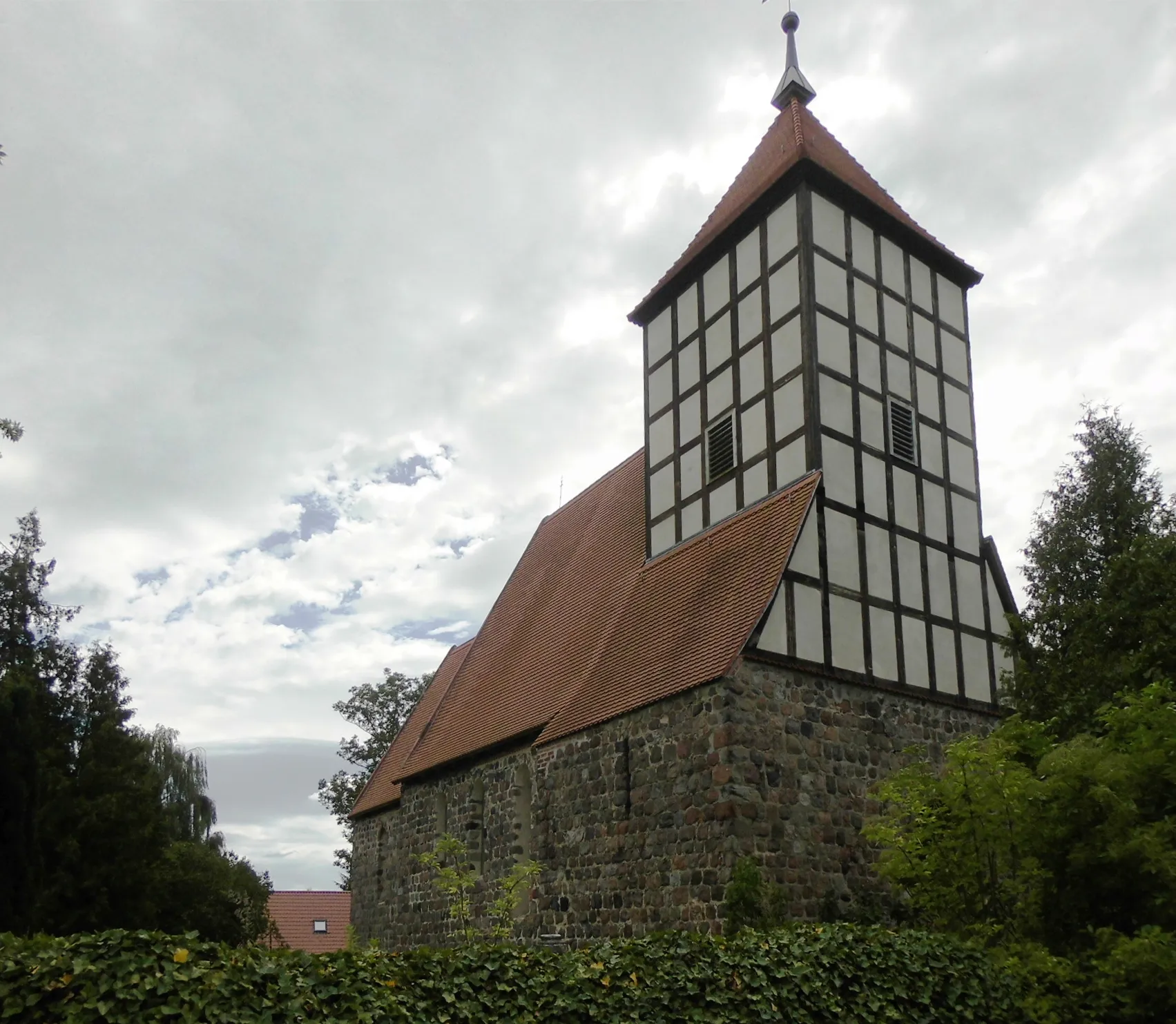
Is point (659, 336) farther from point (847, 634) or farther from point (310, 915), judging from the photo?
point (310, 915)

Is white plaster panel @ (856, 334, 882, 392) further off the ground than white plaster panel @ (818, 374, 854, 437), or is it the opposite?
white plaster panel @ (856, 334, 882, 392)

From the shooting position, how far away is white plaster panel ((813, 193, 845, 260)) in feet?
52.7

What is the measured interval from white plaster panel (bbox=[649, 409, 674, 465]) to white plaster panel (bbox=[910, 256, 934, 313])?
389cm

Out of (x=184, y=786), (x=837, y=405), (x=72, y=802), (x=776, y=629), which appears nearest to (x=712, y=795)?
(x=776, y=629)

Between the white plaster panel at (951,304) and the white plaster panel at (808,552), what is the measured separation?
4954mm

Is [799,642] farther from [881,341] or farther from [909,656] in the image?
[881,341]

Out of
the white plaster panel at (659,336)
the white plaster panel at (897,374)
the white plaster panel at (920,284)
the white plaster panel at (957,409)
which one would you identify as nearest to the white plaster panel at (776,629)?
the white plaster panel at (897,374)

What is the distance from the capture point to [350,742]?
3656cm

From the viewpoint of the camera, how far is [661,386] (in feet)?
59.9

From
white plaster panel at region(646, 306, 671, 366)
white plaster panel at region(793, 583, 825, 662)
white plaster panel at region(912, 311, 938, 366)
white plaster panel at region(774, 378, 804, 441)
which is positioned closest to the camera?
white plaster panel at region(793, 583, 825, 662)

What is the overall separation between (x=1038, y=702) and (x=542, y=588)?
9881mm

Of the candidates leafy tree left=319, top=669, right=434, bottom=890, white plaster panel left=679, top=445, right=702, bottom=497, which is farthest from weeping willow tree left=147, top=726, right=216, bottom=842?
white plaster panel left=679, top=445, right=702, bottom=497

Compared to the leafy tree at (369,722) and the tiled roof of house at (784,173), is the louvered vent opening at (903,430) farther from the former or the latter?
the leafy tree at (369,722)

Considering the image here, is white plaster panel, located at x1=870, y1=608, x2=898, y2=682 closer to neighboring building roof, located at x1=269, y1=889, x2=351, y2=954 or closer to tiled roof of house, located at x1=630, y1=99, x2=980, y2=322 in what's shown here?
tiled roof of house, located at x1=630, y1=99, x2=980, y2=322
